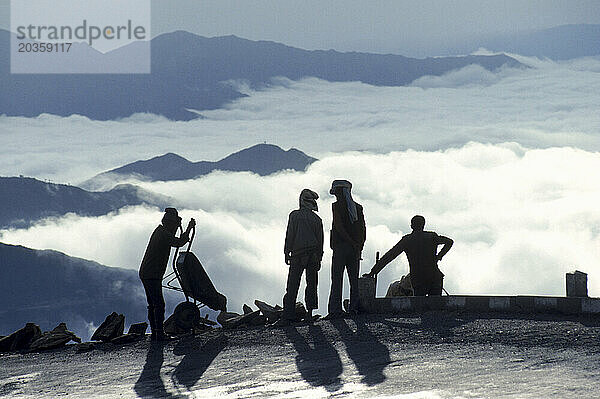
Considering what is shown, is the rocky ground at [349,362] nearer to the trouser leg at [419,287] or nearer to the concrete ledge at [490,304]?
the concrete ledge at [490,304]

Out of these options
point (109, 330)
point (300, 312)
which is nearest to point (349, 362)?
point (300, 312)

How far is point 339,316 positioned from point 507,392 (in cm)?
687

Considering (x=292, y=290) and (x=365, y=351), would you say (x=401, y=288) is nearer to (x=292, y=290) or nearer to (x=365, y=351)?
(x=292, y=290)

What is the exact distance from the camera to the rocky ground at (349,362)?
1138cm

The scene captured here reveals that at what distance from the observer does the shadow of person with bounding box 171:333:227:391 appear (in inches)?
514

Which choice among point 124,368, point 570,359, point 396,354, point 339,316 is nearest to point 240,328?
point 339,316

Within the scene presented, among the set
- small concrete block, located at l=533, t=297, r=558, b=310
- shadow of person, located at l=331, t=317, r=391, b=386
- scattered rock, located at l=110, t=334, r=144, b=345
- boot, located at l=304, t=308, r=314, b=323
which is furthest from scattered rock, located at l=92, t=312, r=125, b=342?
small concrete block, located at l=533, t=297, r=558, b=310

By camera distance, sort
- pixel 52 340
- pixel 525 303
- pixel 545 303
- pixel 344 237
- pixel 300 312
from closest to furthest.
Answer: pixel 545 303 → pixel 525 303 → pixel 344 237 → pixel 300 312 → pixel 52 340

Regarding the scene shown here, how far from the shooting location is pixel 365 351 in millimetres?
13898

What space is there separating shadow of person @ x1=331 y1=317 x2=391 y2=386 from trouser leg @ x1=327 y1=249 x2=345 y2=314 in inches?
19.3

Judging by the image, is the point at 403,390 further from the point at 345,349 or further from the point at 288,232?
the point at 288,232

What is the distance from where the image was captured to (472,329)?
15.3 meters

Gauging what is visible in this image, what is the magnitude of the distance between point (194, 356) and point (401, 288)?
6.56 m

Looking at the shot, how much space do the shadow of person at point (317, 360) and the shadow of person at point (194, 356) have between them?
119 cm
